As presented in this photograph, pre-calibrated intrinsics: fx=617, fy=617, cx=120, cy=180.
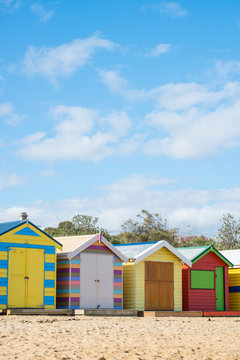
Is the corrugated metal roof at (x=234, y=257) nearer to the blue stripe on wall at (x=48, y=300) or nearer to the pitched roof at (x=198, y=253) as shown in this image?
the pitched roof at (x=198, y=253)

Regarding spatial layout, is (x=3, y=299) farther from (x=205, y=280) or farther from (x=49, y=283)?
(x=205, y=280)

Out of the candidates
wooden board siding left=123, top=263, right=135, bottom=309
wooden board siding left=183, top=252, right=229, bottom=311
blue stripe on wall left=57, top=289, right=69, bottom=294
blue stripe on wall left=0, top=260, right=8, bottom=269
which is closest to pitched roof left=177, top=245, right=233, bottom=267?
wooden board siding left=183, top=252, right=229, bottom=311

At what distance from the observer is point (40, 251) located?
21.8 metres

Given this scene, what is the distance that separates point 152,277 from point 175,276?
1.26m

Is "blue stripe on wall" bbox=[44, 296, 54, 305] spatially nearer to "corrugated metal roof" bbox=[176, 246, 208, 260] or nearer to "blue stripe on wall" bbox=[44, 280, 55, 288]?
"blue stripe on wall" bbox=[44, 280, 55, 288]

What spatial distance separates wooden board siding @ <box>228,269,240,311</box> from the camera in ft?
94.4

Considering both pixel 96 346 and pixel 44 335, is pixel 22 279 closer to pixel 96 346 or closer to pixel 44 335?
pixel 44 335

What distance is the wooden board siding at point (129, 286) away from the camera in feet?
80.7

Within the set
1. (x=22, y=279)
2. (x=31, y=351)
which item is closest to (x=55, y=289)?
(x=22, y=279)

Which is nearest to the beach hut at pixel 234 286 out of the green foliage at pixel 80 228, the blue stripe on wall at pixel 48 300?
the blue stripe on wall at pixel 48 300

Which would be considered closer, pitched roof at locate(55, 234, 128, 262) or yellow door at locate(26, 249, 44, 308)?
yellow door at locate(26, 249, 44, 308)

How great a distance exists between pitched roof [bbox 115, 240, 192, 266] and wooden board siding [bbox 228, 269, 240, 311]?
12.9ft

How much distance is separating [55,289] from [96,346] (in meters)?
9.78

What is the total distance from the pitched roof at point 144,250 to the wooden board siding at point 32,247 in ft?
12.8
